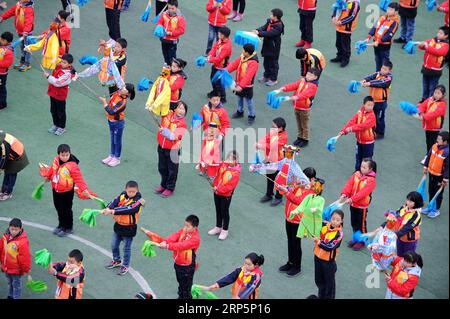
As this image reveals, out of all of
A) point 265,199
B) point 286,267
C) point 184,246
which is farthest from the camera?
point 265,199

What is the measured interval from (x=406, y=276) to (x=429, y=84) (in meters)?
7.18

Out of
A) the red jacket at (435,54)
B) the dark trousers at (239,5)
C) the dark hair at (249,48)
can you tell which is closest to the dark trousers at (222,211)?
the dark hair at (249,48)

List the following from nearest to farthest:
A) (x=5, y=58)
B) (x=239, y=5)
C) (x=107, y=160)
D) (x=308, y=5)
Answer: (x=107, y=160)
(x=5, y=58)
(x=308, y=5)
(x=239, y=5)

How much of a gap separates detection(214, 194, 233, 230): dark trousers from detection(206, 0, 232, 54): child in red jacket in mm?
6227

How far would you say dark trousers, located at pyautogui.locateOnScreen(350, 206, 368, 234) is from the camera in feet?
60.3

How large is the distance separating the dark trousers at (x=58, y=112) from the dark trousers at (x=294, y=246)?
608 centimetres

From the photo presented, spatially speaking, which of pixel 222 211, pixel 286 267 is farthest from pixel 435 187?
pixel 222 211

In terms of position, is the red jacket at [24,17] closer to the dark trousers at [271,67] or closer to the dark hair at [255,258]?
the dark trousers at [271,67]

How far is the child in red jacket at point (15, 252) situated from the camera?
16625 mm

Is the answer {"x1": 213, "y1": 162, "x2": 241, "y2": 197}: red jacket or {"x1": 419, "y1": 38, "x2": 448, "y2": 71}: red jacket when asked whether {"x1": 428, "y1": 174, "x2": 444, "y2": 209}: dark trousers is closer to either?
{"x1": 419, "y1": 38, "x2": 448, "y2": 71}: red jacket

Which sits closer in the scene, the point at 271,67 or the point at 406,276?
the point at 406,276

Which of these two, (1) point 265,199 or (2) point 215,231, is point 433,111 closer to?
(1) point 265,199

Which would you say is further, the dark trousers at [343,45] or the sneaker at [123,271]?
the dark trousers at [343,45]

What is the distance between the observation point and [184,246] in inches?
648
